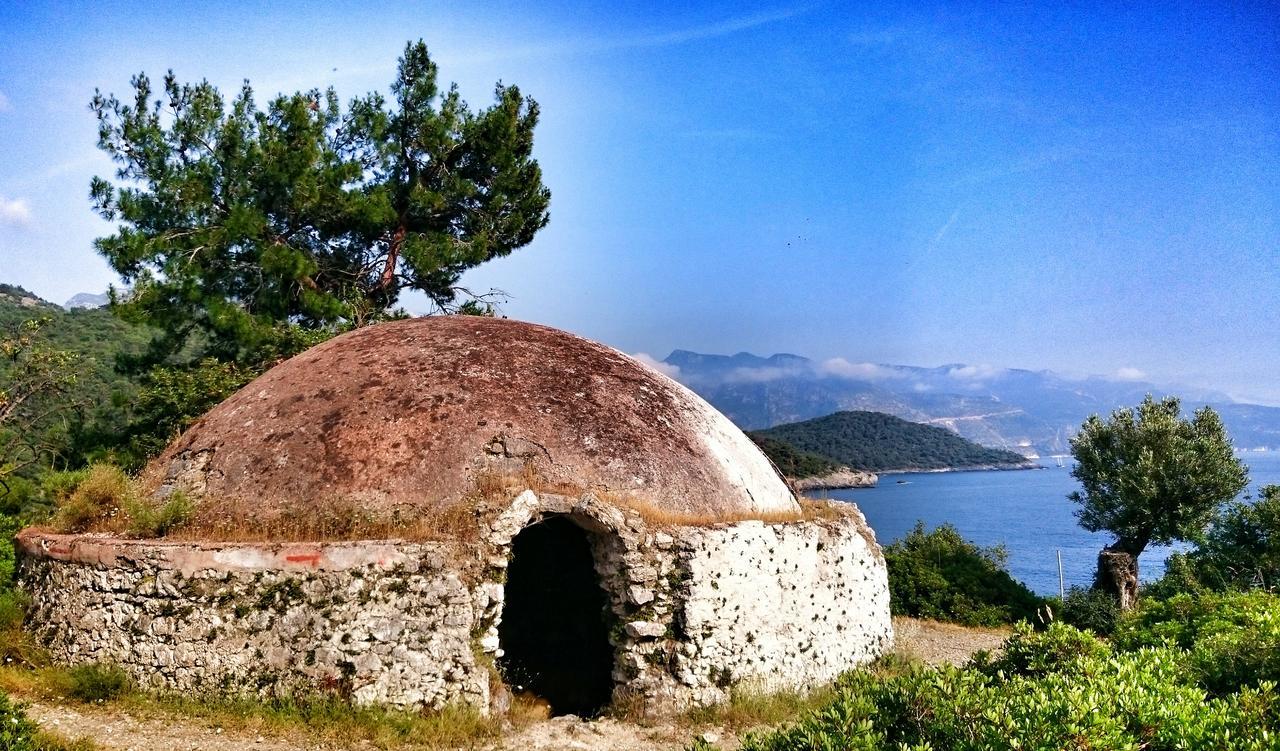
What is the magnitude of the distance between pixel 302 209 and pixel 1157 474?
979 inches

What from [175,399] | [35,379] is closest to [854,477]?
[175,399]

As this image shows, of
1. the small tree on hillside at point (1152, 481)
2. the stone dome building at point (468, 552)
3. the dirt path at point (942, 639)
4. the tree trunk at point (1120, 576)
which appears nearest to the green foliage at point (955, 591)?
the dirt path at point (942, 639)

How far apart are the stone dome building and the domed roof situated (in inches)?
1.2

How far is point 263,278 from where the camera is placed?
22.2 metres

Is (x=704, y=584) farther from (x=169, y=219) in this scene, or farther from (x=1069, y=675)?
(x=169, y=219)

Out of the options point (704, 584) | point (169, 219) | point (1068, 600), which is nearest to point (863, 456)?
point (1068, 600)

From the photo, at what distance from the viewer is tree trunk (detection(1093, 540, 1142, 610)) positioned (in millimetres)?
21391

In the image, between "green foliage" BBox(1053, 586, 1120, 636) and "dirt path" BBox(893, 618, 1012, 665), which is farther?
"green foliage" BBox(1053, 586, 1120, 636)

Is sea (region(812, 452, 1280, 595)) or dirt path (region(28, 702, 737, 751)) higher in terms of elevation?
dirt path (region(28, 702, 737, 751))

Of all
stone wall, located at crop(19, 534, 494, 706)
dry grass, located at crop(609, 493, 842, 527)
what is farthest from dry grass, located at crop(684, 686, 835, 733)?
stone wall, located at crop(19, 534, 494, 706)

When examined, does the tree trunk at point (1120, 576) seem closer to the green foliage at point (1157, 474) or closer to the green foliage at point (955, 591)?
the green foliage at point (1157, 474)

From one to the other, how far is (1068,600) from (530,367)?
1731 cm

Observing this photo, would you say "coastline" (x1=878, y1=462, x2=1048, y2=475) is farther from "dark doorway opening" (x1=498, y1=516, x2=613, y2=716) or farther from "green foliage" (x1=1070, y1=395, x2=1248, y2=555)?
"dark doorway opening" (x1=498, y1=516, x2=613, y2=716)

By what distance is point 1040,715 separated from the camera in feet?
15.9
